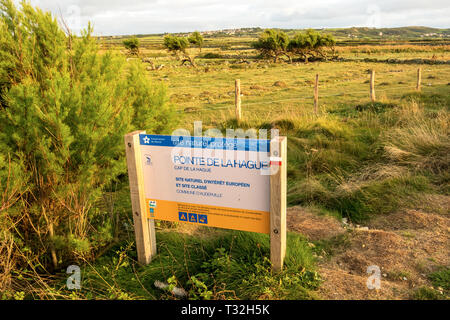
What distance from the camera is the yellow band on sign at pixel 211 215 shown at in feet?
10.6

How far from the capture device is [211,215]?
3377mm

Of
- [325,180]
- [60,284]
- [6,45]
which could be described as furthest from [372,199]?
[6,45]

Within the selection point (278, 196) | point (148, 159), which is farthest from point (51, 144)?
point (278, 196)

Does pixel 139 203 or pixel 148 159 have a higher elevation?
pixel 148 159

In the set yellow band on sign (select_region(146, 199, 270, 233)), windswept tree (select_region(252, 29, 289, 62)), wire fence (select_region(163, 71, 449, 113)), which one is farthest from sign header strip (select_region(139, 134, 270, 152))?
windswept tree (select_region(252, 29, 289, 62))

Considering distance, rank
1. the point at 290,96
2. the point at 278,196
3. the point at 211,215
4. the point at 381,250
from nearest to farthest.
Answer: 1. the point at 278,196
2. the point at 211,215
3. the point at 381,250
4. the point at 290,96

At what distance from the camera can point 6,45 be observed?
14.5ft

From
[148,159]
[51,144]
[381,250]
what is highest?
[51,144]

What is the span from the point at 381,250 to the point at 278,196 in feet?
5.14

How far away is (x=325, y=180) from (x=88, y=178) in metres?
3.88

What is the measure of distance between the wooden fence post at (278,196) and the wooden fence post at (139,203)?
1269mm

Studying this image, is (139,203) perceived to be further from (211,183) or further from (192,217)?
(211,183)

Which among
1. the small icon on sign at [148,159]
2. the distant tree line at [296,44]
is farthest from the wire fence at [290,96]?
the distant tree line at [296,44]

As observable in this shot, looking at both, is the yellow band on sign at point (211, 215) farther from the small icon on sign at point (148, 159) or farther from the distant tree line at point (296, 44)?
the distant tree line at point (296, 44)
